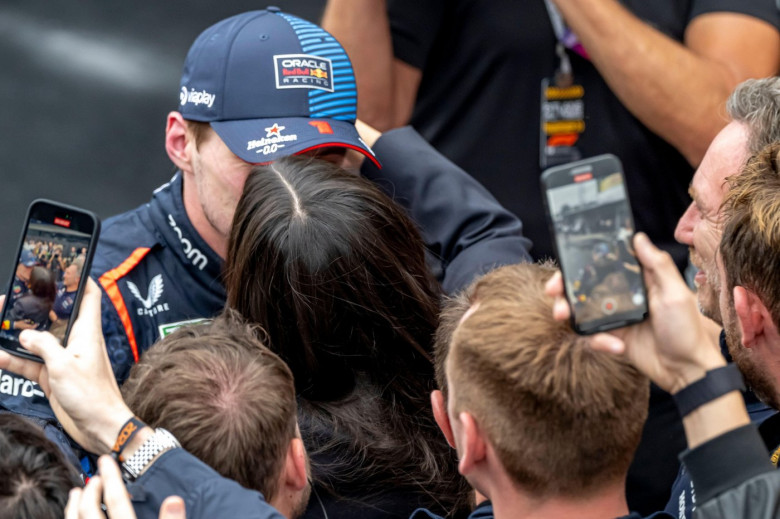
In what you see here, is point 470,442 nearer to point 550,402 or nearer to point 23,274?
point 550,402

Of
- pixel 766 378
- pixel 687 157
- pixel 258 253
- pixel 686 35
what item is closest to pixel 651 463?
pixel 687 157

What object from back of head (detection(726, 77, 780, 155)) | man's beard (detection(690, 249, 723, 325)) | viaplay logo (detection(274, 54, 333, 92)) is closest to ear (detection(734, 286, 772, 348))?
man's beard (detection(690, 249, 723, 325))

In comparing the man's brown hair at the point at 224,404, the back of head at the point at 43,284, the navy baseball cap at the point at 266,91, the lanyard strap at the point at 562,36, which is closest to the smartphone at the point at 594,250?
the man's brown hair at the point at 224,404

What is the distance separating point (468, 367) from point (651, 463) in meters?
1.37

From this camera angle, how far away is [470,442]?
133cm

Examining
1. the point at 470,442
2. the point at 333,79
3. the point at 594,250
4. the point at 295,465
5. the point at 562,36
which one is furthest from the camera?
the point at 562,36

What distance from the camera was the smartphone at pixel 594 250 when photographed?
47.8 inches

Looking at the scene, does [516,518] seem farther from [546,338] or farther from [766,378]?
[766,378]

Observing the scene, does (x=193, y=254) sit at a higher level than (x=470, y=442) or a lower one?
higher

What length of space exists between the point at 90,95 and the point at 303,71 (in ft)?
4.01

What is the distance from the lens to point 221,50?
2135 mm

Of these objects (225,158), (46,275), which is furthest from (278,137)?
(46,275)

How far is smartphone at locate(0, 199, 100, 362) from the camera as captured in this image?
1558 mm

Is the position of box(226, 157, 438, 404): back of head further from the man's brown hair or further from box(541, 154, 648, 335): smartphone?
box(541, 154, 648, 335): smartphone
